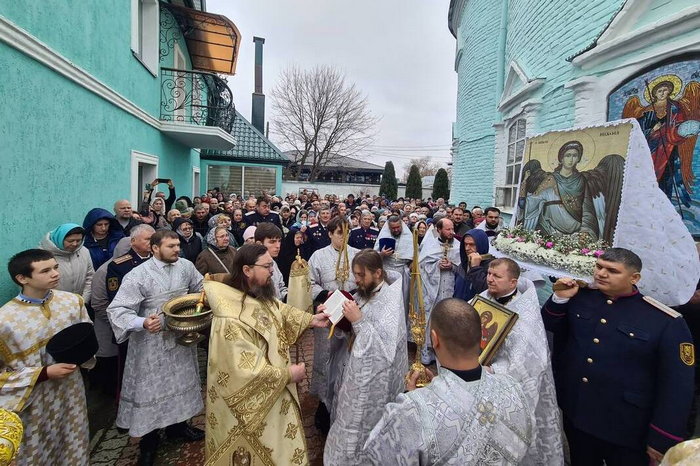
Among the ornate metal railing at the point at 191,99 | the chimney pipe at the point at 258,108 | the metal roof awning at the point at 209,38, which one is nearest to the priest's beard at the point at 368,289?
the ornate metal railing at the point at 191,99

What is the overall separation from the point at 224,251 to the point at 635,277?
449cm

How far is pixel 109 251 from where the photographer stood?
15.8 feet

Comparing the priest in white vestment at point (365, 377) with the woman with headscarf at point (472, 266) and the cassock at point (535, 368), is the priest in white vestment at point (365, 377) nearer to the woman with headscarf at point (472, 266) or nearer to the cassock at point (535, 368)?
the cassock at point (535, 368)

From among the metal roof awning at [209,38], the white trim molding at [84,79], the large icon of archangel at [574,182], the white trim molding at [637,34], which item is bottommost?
the large icon of archangel at [574,182]

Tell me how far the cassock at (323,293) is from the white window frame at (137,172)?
→ 16.1 feet

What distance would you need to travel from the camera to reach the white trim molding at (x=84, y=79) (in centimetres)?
380

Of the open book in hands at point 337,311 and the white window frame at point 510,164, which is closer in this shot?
the open book in hands at point 337,311

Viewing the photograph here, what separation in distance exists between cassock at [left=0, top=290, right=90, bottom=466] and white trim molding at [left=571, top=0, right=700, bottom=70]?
6910mm

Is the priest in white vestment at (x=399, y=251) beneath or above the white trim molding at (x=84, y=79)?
beneath

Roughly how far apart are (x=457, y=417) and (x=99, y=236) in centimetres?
487

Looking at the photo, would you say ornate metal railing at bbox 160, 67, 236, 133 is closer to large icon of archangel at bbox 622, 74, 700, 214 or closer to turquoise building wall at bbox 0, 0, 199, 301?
turquoise building wall at bbox 0, 0, 199, 301

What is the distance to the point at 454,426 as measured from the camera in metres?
1.67

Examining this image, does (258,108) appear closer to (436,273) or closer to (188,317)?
(436,273)

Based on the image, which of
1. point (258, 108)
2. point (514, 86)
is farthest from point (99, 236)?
point (258, 108)
